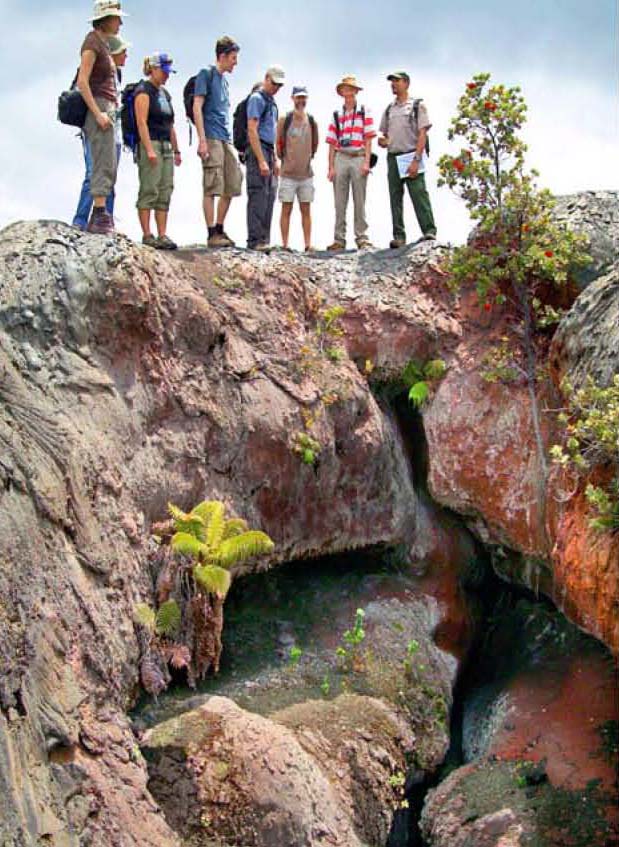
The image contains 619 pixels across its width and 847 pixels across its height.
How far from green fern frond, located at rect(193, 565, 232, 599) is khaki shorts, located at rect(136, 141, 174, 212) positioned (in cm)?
545

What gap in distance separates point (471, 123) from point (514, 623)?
7572 millimetres

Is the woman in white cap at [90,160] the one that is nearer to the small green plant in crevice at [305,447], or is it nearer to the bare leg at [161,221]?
the bare leg at [161,221]

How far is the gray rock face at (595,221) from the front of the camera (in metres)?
16.9

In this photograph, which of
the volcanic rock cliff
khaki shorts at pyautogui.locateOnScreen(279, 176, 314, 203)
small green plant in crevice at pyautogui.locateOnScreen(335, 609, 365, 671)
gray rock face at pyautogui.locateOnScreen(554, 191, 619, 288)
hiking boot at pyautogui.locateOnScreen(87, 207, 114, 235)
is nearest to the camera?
the volcanic rock cliff

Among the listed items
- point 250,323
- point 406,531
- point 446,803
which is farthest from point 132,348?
point 446,803

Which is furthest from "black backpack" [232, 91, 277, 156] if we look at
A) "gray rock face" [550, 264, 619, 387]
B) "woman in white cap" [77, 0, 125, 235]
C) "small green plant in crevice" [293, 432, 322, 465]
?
"gray rock face" [550, 264, 619, 387]

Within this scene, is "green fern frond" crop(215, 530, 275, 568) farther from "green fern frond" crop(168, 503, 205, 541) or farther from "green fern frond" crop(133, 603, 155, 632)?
"green fern frond" crop(133, 603, 155, 632)

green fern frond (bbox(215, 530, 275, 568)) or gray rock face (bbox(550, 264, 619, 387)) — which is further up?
gray rock face (bbox(550, 264, 619, 387))

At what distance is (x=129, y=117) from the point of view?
15.4m

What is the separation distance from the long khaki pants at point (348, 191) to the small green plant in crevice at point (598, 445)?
551 centimetres

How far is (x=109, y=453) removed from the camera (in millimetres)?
13234

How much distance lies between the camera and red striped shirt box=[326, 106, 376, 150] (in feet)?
57.0

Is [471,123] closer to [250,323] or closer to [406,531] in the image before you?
[250,323]

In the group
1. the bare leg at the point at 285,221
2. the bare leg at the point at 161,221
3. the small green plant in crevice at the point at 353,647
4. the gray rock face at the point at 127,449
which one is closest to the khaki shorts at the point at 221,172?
the bare leg at the point at 161,221
